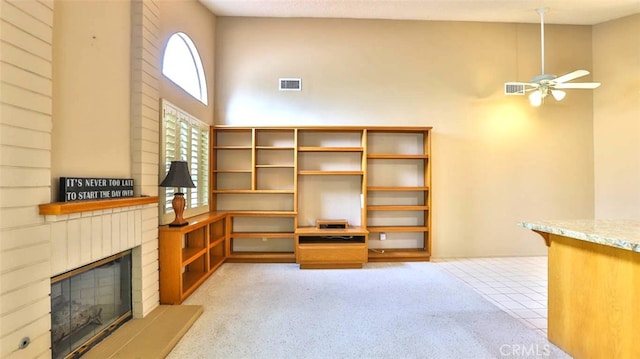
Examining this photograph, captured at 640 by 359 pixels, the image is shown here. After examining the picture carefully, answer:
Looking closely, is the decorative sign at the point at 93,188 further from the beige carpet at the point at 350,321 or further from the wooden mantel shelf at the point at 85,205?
the beige carpet at the point at 350,321

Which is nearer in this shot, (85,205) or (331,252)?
(85,205)

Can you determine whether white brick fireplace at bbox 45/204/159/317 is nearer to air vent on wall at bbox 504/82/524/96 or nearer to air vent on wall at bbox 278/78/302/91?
→ air vent on wall at bbox 278/78/302/91

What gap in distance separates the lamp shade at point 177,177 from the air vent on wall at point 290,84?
2.32 metres

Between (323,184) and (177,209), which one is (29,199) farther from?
(323,184)

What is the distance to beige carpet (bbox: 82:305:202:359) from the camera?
6.13ft

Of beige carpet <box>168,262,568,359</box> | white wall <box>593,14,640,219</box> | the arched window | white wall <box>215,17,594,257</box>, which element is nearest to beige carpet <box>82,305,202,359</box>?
beige carpet <box>168,262,568,359</box>

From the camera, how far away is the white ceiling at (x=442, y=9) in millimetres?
4039

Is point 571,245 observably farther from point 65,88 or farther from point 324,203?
point 65,88

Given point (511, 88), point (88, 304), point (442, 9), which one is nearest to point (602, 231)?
point (88, 304)

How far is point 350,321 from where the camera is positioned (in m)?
2.42

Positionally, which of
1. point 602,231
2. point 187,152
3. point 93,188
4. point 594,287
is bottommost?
point 594,287

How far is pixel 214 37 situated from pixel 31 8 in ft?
10.6

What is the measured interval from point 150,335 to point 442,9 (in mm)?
5279

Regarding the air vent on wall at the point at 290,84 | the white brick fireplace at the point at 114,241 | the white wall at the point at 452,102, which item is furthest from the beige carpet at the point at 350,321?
the air vent on wall at the point at 290,84
